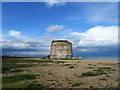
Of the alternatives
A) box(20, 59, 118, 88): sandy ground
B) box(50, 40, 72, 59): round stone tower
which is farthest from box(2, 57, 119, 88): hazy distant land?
box(50, 40, 72, 59): round stone tower

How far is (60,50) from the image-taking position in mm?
38906

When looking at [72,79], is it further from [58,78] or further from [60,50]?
[60,50]

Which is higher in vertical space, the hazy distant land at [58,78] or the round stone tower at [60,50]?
the round stone tower at [60,50]

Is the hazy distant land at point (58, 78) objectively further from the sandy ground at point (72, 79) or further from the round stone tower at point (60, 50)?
the round stone tower at point (60, 50)

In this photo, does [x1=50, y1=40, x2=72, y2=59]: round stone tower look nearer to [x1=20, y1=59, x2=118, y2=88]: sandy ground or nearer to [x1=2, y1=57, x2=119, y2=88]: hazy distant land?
[x1=2, y1=57, x2=119, y2=88]: hazy distant land

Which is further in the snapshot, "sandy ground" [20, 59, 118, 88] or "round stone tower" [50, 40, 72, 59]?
"round stone tower" [50, 40, 72, 59]

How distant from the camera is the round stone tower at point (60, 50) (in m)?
38.9

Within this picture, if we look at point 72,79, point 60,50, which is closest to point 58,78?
point 72,79

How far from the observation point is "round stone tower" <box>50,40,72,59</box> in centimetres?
3888

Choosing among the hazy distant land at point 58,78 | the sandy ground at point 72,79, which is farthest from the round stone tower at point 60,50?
the sandy ground at point 72,79

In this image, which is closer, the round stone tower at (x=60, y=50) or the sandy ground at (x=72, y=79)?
the sandy ground at (x=72, y=79)

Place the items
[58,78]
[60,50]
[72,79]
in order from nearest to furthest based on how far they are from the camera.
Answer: [72,79], [58,78], [60,50]

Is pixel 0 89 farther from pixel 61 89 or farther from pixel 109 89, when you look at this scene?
pixel 109 89

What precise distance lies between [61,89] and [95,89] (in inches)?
82.8
